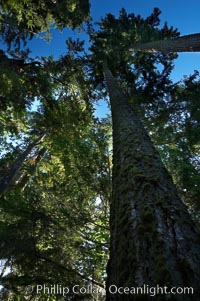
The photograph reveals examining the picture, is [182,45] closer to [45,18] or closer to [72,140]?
[72,140]

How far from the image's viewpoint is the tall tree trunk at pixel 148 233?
60.9 inches

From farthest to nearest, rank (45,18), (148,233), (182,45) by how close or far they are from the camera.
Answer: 1. (45,18)
2. (182,45)
3. (148,233)

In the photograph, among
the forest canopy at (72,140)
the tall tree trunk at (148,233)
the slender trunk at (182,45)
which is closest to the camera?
the tall tree trunk at (148,233)

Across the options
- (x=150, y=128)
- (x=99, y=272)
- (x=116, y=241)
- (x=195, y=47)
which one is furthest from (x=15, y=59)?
(x=116, y=241)

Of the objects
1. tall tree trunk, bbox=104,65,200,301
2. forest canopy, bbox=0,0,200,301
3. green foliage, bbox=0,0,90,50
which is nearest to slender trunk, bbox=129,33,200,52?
forest canopy, bbox=0,0,200,301

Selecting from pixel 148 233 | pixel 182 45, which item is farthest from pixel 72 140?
pixel 148 233

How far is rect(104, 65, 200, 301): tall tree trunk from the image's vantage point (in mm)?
1547

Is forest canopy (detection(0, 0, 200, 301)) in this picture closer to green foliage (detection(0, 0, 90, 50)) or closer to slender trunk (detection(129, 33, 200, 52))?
green foliage (detection(0, 0, 90, 50))

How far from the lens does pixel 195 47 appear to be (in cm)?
873

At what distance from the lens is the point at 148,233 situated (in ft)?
6.45

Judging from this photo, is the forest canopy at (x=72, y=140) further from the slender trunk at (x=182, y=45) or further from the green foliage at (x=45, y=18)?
the slender trunk at (x=182, y=45)

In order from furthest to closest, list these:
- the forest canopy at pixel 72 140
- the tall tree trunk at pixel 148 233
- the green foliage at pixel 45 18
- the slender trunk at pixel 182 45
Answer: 1. the green foliage at pixel 45 18
2. the slender trunk at pixel 182 45
3. the forest canopy at pixel 72 140
4. the tall tree trunk at pixel 148 233

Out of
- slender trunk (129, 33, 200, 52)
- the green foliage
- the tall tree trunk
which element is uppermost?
the green foliage

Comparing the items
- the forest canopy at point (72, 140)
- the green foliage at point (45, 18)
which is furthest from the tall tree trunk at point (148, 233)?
the green foliage at point (45, 18)
